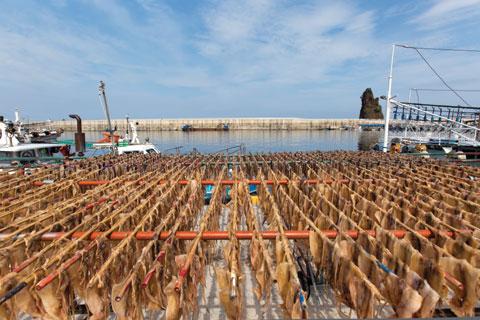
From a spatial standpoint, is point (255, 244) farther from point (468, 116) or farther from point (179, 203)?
point (468, 116)

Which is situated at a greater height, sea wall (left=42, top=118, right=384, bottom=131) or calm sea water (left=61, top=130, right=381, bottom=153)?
sea wall (left=42, top=118, right=384, bottom=131)

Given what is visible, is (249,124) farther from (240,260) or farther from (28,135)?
(240,260)

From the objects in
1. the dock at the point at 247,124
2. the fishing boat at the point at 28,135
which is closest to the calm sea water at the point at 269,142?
the fishing boat at the point at 28,135

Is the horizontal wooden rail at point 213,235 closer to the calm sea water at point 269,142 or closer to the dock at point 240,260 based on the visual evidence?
the dock at point 240,260

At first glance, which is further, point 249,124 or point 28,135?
point 249,124

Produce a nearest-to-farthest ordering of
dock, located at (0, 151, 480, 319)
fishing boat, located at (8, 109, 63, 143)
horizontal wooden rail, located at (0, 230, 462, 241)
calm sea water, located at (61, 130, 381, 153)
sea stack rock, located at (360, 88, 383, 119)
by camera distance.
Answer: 1. dock, located at (0, 151, 480, 319)
2. horizontal wooden rail, located at (0, 230, 462, 241)
3. fishing boat, located at (8, 109, 63, 143)
4. calm sea water, located at (61, 130, 381, 153)
5. sea stack rock, located at (360, 88, 383, 119)

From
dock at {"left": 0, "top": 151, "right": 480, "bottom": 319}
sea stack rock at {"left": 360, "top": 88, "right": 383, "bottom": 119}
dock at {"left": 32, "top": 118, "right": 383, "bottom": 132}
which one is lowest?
dock at {"left": 0, "top": 151, "right": 480, "bottom": 319}

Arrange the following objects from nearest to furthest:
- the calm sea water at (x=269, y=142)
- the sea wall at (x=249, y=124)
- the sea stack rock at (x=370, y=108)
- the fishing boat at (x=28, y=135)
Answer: the fishing boat at (x=28, y=135) < the calm sea water at (x=269, y=142) < the sea wall at (x=249, y=124) < the sea stack rock at (x=370, y=108)

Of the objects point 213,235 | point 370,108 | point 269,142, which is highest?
point 370,108

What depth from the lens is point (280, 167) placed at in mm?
9172

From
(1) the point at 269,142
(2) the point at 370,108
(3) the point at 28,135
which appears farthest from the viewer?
(2) the point at 370,108

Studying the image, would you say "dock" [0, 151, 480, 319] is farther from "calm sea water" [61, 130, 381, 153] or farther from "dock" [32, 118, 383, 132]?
"dock" [32, 118, 383, 132]

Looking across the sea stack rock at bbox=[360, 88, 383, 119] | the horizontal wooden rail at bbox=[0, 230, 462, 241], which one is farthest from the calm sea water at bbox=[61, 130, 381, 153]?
the sea stack rock at bbox=[360, 88, 383, 119]

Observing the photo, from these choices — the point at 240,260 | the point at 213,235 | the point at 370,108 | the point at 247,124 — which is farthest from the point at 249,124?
the point at 213,235
